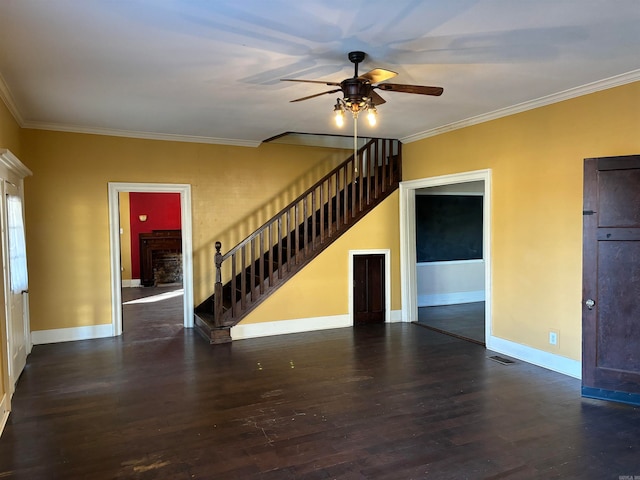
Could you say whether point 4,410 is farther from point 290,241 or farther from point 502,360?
point 502,360

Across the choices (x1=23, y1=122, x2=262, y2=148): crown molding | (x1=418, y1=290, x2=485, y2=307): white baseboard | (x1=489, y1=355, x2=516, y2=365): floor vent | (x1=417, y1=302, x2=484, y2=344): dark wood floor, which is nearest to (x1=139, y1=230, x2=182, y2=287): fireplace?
(x1=23, y1=122, x2=262, y2=148): crown molding

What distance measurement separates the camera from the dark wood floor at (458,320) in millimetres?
5879

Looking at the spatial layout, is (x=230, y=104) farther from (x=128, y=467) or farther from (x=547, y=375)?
(x=547, y=375)

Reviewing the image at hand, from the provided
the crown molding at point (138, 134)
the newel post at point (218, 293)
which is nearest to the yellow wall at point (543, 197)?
A: the crown molding at point (138, 134)

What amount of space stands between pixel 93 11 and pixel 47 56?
37.4 inches

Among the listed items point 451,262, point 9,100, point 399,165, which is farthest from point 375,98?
point 451,262

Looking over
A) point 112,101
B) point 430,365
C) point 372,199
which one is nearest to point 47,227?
point 112,101

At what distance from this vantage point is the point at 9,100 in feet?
13.8

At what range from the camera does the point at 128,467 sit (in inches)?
106

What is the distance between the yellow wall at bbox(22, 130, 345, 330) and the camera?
549 centimetres

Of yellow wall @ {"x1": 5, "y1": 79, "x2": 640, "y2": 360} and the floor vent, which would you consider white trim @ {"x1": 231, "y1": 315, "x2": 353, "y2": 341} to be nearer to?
yellow wall @ {"x1": 5, "y1": 79, "x2": 640, "y2": 360}

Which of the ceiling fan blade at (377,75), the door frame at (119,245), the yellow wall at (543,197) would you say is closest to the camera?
the ceiling fan blade at (377,75)

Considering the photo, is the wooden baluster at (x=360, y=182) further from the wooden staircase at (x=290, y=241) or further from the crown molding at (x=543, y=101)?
the crown molding at (x=543, y=101)

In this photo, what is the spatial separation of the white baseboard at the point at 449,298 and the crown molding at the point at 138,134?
157 inches
